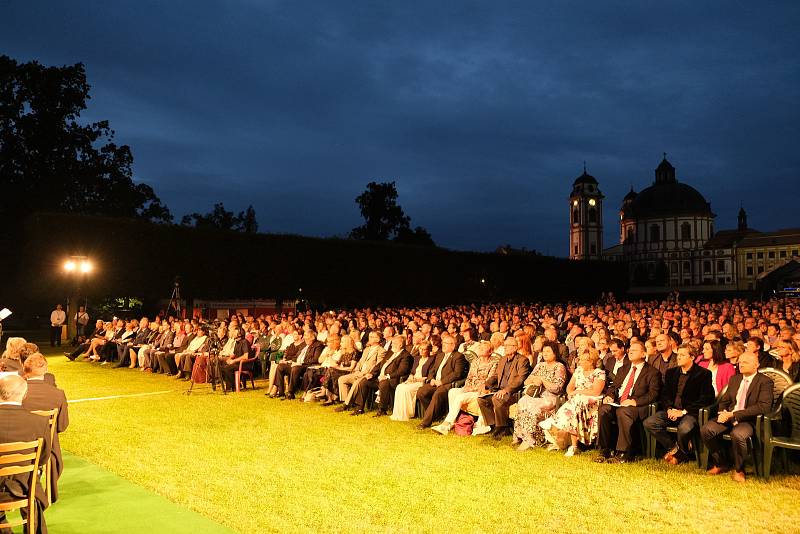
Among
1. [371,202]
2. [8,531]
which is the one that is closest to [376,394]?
[8,531]

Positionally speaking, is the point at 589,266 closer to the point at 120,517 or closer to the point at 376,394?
the point at 376,394

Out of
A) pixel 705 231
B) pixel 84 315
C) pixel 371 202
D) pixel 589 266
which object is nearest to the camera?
pixel 84 315

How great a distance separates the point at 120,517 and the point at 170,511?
1.26 ft

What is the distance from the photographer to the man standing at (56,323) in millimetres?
21109

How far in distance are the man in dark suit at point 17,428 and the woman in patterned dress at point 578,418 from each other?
17.1ft

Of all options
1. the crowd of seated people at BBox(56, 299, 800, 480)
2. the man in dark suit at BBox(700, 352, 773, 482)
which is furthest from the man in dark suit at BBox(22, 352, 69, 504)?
the man in dark suit at BBox(700, 352, 773, 482)

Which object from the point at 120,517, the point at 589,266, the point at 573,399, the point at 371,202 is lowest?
the point at 120,517

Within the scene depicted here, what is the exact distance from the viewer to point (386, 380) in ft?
32.9

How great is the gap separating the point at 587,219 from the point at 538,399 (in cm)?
9341

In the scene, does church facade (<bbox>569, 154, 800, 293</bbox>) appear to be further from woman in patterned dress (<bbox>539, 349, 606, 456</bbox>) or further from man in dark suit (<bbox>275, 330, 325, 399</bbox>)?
woman in patterned dress (<bbox>539, 349, 606, 456</bbox>)

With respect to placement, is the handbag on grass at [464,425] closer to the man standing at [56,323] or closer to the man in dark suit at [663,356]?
the man in dark suit at [663,356]

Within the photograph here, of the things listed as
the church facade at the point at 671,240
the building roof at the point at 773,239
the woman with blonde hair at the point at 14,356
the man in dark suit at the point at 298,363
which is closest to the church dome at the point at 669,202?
the church facade at the point at 671,240

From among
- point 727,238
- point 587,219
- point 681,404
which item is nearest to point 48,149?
point 681,404

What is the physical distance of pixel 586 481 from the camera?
6.29 m
